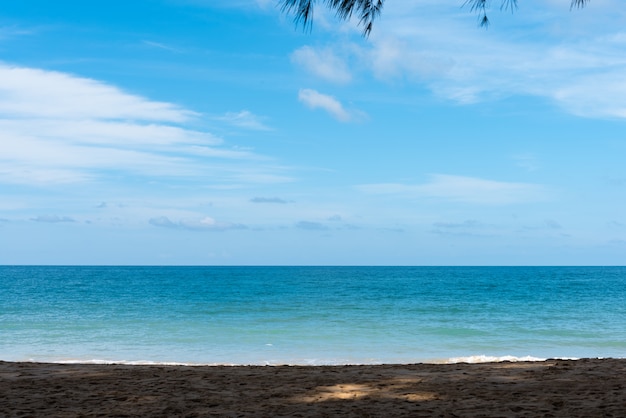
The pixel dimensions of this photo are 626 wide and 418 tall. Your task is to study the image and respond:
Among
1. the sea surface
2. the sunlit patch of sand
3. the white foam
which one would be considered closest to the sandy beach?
the sunlit patch of sand

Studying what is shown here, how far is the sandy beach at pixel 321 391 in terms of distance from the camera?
19.3ft

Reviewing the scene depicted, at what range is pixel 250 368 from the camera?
28.0 feet

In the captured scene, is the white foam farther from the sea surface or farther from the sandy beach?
the sandy beach

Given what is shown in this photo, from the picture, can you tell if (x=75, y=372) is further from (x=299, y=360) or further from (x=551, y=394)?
(x=299, y=360)

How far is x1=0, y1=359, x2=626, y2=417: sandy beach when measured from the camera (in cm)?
589

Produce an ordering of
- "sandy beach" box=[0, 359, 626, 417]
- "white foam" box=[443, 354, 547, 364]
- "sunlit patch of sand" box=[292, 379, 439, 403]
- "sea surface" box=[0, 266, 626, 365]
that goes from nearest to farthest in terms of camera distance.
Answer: "sandy beach" box=[0, 359, 626, 417], "sunlit patch of sand" box=[292, 379, 439, 403], "white foam" box=[443, 354, 547, 364], "sea surface" box=[0, 266, 626, 365]

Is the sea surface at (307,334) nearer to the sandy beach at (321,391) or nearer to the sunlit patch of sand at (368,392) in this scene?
the sandy beach at (321,391)

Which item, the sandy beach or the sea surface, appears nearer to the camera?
the sandy beach

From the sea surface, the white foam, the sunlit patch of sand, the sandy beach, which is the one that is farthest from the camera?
the sea surface

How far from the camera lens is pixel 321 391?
22.1ft

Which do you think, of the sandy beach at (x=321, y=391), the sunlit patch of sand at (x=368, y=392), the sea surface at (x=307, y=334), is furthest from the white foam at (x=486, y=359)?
the sunlit patch of sand at (x=368, y=392)

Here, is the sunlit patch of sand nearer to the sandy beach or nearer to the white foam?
the sandy beach

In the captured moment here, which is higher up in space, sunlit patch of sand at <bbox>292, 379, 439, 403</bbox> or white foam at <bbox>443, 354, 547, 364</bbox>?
sunlit patch of sand at <bbox>292, 379, 439, 403</bbox>

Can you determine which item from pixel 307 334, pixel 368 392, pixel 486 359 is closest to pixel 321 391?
pixel 368 392
